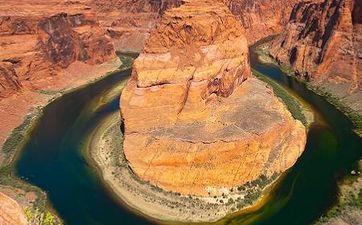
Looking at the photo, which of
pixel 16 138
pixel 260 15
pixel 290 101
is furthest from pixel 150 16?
pixel 16 138

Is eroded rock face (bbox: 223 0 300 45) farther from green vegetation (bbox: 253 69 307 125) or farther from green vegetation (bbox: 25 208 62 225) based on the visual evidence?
green vegetation (bbox: 25 208 62 225)

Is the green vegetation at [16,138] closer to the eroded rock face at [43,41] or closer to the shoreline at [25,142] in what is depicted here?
the shoreline at [25,142]

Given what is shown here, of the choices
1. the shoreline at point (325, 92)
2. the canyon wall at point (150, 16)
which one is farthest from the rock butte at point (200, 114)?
the canyon wall at point (150, 16)

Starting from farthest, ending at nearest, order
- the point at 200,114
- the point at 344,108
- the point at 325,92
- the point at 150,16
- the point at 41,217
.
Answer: the point at 150,16 < the point at 325,92 < the point at 344,108 < the point at 200,114 < the point at 41,217

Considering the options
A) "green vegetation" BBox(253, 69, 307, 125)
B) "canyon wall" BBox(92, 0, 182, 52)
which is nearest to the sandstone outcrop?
"green vegetation" BBox(253, 69, 307, 125)

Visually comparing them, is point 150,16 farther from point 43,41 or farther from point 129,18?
→ point 43,41

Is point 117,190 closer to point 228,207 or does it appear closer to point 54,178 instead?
point 54,178

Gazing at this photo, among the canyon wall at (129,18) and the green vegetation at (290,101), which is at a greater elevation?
the green vegetation at (290,101)
